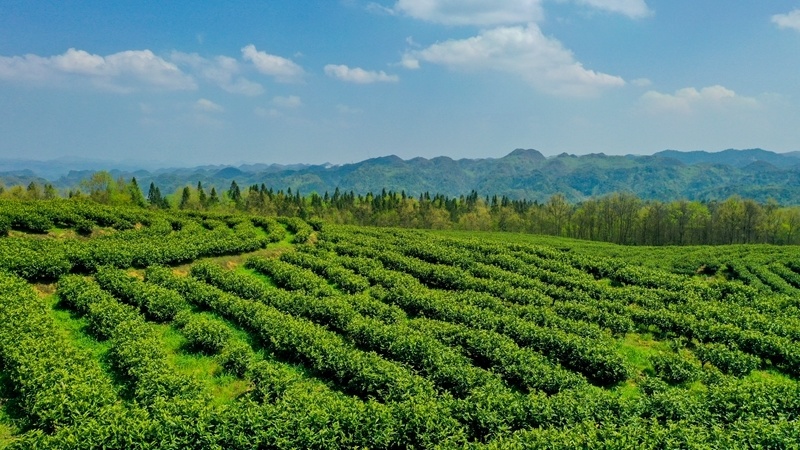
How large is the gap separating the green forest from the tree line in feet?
257

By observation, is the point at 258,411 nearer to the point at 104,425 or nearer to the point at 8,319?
the point at 104,425

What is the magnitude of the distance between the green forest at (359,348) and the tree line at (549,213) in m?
78.4

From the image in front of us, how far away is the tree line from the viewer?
10456cm

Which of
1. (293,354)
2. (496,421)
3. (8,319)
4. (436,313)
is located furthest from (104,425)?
(436,313)

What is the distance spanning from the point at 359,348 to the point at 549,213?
125 meters

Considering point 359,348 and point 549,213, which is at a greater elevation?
point 549,213

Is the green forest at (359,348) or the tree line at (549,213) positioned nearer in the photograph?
the green forest at (359,348)

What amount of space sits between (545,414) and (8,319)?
21091mm

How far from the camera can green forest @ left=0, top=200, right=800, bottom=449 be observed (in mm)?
12438

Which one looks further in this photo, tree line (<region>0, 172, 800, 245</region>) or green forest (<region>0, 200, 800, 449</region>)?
tree line (<region>0, 172, 800, 245</region>)

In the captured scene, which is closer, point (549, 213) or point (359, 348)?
point (359, 348)

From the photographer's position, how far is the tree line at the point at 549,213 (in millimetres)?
104562

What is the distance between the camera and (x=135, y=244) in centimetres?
2942

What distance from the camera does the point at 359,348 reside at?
20.4 metres
